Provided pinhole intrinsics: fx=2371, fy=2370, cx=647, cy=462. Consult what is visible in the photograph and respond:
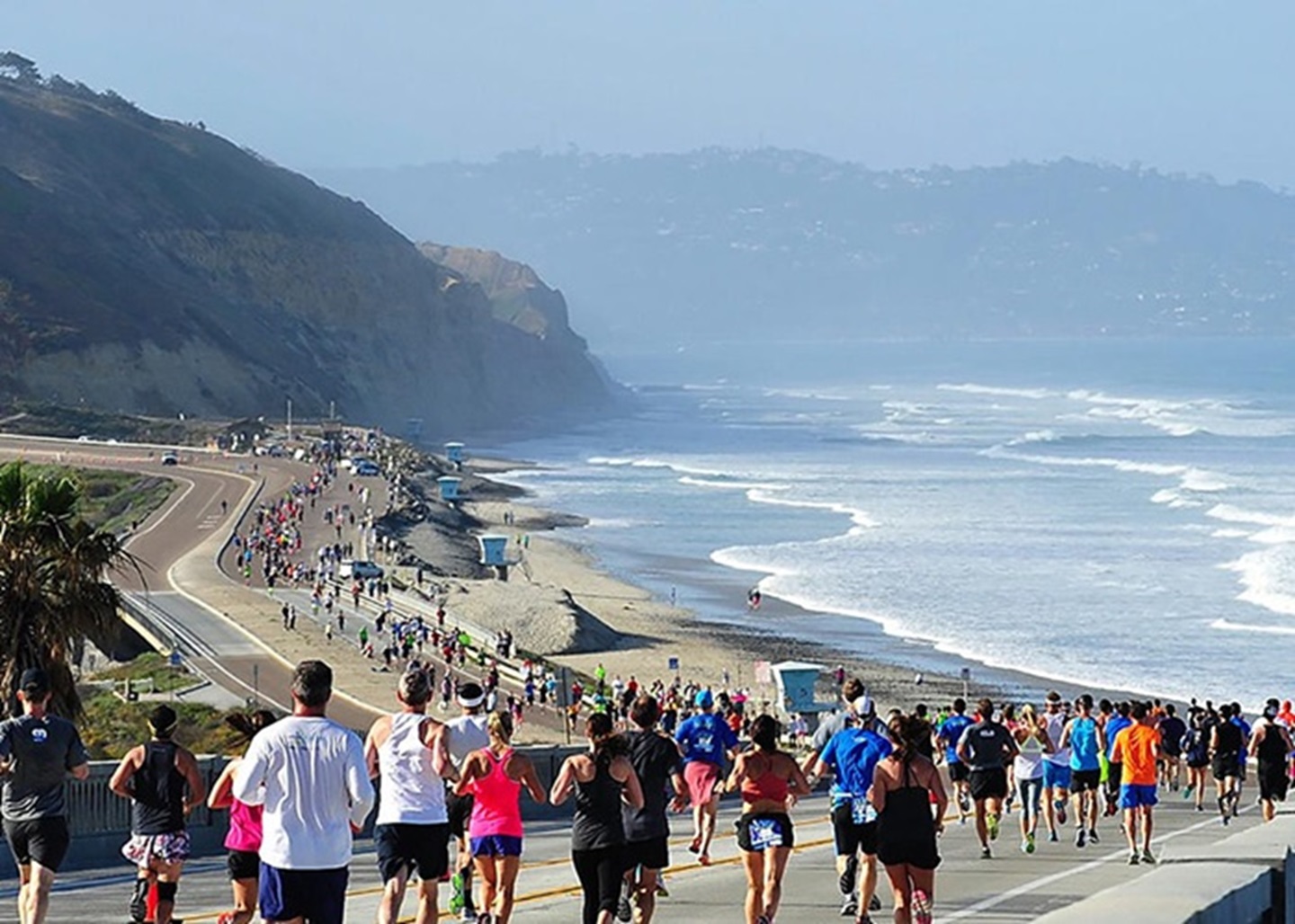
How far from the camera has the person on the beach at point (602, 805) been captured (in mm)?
11102

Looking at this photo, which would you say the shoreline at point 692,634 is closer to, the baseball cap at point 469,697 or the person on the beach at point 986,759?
the person on the beach at point 986,759

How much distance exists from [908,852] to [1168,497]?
79.0 meters

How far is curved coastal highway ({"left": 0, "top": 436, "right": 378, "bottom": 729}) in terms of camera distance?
1731 inches

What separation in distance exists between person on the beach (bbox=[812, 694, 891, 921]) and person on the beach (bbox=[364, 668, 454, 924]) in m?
2.52

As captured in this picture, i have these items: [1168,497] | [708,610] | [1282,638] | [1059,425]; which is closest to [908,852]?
[1282,638]

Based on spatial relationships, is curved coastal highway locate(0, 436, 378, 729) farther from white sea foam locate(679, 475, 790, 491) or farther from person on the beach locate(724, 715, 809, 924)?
person on the beach locate(724, 715, 809, 924)

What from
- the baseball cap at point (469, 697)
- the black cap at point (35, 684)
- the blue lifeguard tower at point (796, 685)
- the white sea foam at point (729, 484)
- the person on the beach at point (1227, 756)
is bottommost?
the blue lifeguard tower at point (796, 685)

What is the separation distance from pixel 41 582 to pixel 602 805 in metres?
12.3

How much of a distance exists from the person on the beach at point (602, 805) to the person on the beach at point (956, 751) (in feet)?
23.0

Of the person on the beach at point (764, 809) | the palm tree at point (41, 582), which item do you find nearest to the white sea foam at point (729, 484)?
the palm tree at point (41, 582)

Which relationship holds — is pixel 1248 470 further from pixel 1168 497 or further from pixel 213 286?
pixel 213 286

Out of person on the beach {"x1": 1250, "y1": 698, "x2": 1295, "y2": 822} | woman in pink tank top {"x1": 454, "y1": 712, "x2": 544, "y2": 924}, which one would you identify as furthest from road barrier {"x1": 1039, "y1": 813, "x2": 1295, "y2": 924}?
person on the beach {"x1": 1250, "y1": 698, "x2": 1295, "y2": 822}

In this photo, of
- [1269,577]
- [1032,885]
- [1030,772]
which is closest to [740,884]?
[1032,885]

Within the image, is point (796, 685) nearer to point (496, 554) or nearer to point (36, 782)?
point (496, 554)
